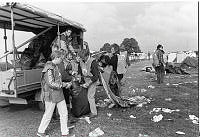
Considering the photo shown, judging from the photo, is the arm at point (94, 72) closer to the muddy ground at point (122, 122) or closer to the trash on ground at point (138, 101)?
the muddy ground at point (122, 122)

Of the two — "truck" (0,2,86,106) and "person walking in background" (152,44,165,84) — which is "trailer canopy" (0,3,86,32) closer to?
"truck" (0,2,86,106)

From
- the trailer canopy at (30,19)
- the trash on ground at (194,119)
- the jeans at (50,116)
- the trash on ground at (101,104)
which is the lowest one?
the trash on ground at (194,119)

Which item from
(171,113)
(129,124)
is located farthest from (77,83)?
(171,113)

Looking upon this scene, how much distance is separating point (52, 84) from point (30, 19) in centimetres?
358

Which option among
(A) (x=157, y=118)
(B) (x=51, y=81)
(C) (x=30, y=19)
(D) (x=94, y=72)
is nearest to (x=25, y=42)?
(C) (x=30, y=19)

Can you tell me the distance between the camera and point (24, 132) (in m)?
5.41

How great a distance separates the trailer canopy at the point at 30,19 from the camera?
579cm

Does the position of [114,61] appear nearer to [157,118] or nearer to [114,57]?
[114,57]

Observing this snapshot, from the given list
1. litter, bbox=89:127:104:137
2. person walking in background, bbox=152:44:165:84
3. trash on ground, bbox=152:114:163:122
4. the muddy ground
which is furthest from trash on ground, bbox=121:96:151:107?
person walking in background, bbox=152:44:165:84

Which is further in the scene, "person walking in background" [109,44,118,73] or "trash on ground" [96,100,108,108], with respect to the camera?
"person walking in background" [109,44,118,73]

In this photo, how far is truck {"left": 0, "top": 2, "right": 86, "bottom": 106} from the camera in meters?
5.86

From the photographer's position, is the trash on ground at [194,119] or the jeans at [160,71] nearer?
the trash on ground at [194,119]

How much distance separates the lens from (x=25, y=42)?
7109mm

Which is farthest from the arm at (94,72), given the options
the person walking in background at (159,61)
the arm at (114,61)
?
the person walking in background at (159,61)
